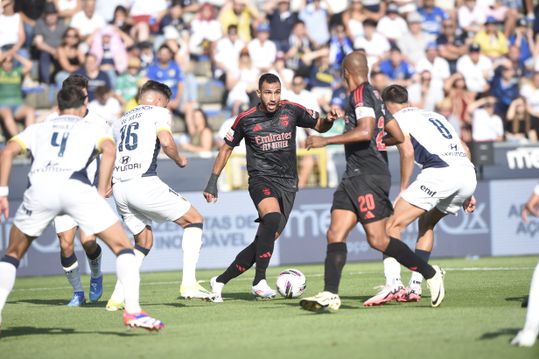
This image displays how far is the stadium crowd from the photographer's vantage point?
69.9 ft

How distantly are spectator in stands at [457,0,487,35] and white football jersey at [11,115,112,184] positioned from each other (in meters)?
17.2

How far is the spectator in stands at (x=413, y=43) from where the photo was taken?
2378 centimetres

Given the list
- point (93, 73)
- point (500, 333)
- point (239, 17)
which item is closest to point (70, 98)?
Result: point (500, 333)

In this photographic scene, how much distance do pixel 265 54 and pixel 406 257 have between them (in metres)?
13.2

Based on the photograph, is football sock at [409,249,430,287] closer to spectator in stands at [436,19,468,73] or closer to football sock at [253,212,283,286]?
football sock at [253,212,283,286]

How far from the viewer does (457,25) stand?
2470cm

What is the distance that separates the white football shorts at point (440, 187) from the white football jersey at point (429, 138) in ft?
0.35

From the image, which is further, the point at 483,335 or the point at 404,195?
the point at 404,195

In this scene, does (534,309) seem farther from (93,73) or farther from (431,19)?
(431,19)

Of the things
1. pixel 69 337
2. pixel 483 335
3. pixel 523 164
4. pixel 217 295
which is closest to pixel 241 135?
pixel 217 295

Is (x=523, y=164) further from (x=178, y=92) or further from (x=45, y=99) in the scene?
(x=45, y=99)

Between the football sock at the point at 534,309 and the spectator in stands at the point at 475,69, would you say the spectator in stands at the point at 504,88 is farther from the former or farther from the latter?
the football sock at the point at 534,309

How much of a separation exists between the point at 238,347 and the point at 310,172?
11822 millimetres

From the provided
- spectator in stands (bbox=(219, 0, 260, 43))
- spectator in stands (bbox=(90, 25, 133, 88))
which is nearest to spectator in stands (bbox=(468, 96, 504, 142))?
spectator in stands (bbox=(219, 0, 260, 43))
